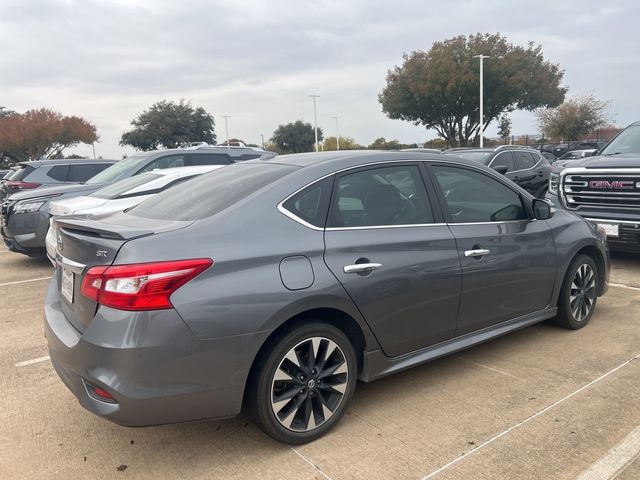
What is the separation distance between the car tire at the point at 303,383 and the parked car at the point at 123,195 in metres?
4.13

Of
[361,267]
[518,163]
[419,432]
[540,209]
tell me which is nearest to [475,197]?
[540,209]

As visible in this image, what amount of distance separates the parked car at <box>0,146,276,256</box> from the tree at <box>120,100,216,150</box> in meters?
46.5

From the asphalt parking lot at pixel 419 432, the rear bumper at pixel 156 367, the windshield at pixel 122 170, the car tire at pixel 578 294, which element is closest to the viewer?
the rear bumper at pixel 156 367

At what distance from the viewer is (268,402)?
9.00ft

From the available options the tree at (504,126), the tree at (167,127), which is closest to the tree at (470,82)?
the tree at (504,126)

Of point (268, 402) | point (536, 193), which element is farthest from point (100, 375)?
point (536, 193)

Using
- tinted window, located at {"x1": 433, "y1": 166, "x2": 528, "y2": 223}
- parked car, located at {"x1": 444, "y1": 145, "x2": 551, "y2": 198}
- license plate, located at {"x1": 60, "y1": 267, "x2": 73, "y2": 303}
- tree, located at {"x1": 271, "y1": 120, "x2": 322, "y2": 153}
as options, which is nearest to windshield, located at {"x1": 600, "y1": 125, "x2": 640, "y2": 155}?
parked car, located at {"x1": 444, "y1": 145, "x2": 551, "y2": 198}

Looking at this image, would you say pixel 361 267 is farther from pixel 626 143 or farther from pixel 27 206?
pixel 27 206

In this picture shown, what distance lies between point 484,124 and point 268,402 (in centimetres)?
3987

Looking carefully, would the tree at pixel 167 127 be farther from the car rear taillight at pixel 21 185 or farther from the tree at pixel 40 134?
the car rear taillight at pixel 21 185

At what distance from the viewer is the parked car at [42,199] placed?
7.80 m

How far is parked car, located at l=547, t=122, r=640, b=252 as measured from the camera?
21.2 feet

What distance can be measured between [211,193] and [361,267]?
1070 millimetres

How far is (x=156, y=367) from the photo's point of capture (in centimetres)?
243
